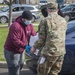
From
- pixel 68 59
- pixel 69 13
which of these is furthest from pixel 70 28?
pixel 69 13

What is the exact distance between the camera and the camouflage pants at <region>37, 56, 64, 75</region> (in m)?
5.41

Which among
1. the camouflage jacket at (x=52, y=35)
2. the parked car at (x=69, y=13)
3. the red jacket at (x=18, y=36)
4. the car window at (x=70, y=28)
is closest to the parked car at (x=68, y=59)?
the car window at (x=70, y=28)

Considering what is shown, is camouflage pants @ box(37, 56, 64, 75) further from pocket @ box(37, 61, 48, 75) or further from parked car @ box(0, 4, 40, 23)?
parked car @ box(0, 4, 40, 23)

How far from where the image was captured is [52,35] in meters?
5.29

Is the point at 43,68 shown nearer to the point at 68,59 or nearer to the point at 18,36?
the point at 18,36

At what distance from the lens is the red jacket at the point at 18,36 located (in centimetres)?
560

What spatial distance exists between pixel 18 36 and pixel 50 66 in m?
0.77

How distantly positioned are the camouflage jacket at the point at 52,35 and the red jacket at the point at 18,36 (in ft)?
1.37

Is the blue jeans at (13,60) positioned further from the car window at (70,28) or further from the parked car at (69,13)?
the parked car at (69,13)

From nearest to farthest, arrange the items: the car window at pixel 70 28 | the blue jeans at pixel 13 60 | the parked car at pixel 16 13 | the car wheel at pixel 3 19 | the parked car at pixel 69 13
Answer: the blue jeans at pixel 13 60
the car window at pixel 70 28
the car wheel at pixel 3 19
the parked car at pixel 16 13
the parked car at pixel 69 13

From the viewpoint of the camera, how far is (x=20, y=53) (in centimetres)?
578

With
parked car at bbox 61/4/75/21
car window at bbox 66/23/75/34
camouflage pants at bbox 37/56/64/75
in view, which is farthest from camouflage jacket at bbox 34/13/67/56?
parked car at bbox 61/4/75/21

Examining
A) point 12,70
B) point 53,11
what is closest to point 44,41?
point 53,11

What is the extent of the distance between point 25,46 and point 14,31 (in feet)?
1.10
